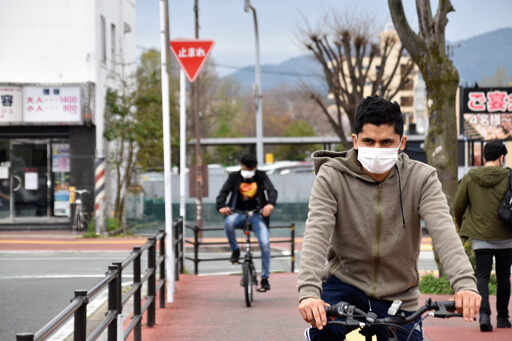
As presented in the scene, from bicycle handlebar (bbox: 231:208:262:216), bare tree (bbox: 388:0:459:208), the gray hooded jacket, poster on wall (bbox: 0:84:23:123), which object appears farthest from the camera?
poster on wall (bbox: 0:84:23:123)

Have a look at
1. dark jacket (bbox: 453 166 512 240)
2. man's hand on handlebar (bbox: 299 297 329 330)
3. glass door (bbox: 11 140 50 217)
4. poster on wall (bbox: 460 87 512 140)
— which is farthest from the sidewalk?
poster on wall (bbox: 460 87 512 140)

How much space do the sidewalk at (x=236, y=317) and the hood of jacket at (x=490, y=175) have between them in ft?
4.82

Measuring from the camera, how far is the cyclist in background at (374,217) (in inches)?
145

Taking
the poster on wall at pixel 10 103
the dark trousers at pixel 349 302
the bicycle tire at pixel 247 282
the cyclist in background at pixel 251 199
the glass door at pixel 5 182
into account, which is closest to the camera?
the dark trousers at pixel 349 302

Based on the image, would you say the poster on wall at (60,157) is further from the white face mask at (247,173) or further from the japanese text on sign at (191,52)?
the white face mask at (247,173)

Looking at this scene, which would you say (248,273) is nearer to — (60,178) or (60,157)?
(60,178)

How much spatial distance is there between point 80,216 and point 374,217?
2268cm

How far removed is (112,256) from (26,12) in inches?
446

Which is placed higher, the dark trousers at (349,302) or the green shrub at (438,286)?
the dark trousers at (349,302)

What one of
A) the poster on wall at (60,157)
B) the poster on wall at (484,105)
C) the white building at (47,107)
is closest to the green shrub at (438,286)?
the white building at (47,107)

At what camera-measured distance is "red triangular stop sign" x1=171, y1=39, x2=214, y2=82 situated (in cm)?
1179

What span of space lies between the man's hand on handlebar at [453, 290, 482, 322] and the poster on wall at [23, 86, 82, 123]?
2381 cm

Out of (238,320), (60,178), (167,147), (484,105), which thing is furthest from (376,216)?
(484,105)

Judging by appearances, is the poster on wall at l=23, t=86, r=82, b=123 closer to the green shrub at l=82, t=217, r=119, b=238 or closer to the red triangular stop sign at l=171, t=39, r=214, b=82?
the green shrub at l=82, t=217, r=119, b=238
